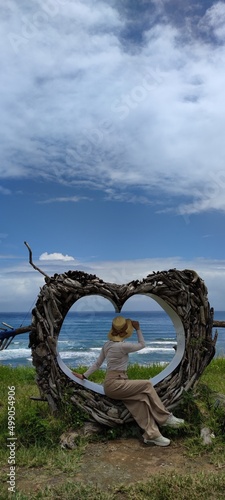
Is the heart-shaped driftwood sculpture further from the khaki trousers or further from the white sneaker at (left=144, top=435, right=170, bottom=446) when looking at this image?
the white sneaker at (left=144, top=435, right=170, bottom=446)

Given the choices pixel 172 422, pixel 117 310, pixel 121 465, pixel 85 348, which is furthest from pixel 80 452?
pixel 85 348

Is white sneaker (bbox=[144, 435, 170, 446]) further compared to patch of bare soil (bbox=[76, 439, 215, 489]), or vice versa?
white sneaker (bbox=[144, 435, 170, 446])

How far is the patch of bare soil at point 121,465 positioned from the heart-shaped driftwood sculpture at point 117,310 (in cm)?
49

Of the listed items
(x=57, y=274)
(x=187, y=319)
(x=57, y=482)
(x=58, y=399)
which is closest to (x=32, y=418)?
(x=58, y=399)

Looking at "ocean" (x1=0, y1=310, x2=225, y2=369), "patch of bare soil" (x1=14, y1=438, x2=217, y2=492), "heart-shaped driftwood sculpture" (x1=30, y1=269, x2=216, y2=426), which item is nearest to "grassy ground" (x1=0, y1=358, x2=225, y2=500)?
"patch of bare soil" (x1=14, y1=438, x2=217, y2=492)

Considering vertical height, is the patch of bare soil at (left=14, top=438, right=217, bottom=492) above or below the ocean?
below

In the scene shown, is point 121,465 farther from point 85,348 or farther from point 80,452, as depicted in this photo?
point 85,348

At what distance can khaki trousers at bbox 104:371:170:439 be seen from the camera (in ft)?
22.2

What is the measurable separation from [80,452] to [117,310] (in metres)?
1.98

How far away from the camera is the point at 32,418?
271 inches

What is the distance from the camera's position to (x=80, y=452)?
6289 mm

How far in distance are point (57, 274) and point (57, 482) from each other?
2.85 meters

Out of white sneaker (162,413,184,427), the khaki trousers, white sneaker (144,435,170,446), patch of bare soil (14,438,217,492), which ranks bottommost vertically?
patch of bare soil (14,438,217,492)

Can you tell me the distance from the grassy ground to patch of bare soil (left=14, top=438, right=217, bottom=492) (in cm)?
8
